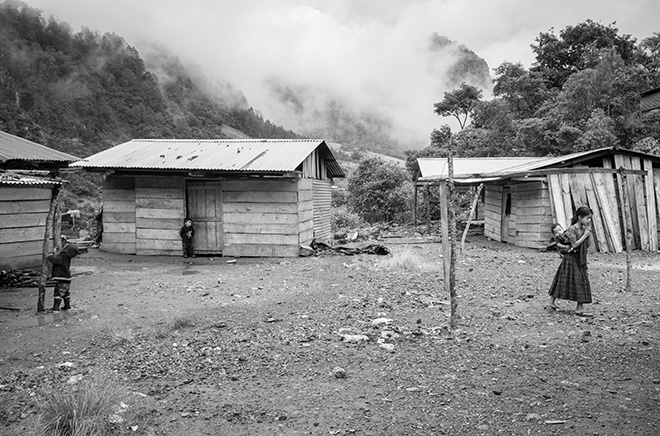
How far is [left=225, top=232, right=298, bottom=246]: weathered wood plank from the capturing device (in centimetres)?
1295

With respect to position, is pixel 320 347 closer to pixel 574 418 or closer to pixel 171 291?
pixel 574 418

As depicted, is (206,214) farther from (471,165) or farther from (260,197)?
(471,165)

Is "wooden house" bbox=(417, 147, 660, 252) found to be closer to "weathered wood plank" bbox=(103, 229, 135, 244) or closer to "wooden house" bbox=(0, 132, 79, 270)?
"weathered wood plank" bbox=(103, 229, 135, 244)

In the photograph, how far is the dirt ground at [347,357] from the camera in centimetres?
356

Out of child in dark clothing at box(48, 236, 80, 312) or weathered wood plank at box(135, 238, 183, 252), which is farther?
weathered wood plank at box(135, 238, 183, 252)

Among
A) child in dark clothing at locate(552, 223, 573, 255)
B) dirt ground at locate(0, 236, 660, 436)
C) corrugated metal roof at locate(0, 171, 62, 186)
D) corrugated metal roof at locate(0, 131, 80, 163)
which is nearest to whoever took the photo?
dirt ground at locate(0, 236, 660, 436)

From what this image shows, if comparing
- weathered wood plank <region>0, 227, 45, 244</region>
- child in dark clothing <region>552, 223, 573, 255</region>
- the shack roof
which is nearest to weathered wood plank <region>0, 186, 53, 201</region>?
weathered wood plank <region>0, 227, 45, 244</region>

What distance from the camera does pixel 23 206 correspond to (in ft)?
33.8

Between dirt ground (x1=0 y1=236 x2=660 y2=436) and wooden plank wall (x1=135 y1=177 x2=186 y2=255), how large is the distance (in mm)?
4352

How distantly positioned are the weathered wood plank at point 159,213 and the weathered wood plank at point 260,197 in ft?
4.81

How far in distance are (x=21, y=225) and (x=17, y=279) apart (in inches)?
58.5

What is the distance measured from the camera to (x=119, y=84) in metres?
42.7

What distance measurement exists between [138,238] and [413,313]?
9800 millimetres

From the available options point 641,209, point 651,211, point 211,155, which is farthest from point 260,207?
point 651,211
